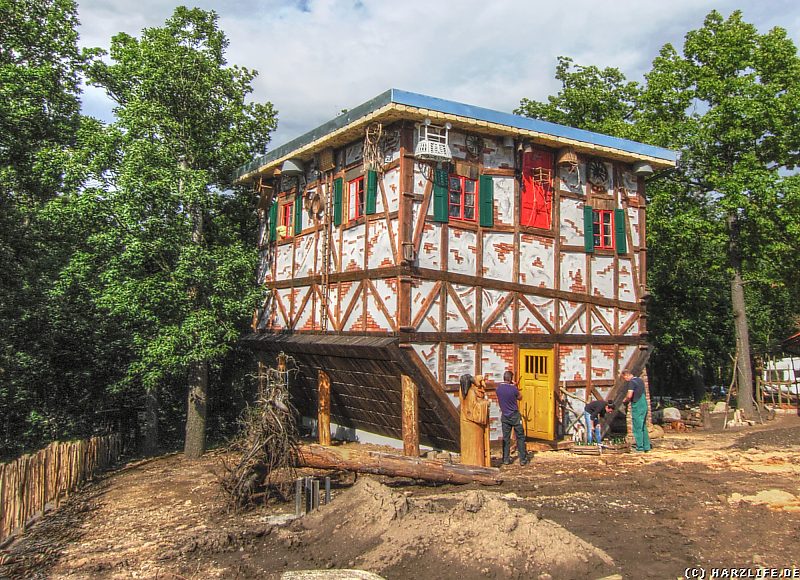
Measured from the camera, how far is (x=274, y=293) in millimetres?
17516

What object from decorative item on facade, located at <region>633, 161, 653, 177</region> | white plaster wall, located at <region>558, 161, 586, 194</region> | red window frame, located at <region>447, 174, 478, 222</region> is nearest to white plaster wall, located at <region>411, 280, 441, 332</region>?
red window frame, located at <region>447, 174, 478, 222</region>

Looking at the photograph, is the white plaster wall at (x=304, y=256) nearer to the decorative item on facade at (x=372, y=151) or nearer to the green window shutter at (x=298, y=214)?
the green window shutter at (x=298, y=214)

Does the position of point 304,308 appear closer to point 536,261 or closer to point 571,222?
point 536,261

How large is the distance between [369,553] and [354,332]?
6.80m

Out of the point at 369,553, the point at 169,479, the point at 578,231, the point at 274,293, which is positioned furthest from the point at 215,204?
the point at 369,553

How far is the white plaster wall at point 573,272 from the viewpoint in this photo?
1506 centimetres

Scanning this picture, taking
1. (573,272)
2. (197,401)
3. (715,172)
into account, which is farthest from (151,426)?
(715,172)

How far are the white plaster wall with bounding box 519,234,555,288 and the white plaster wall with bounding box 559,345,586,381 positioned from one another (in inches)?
65.8

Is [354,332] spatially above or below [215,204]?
below

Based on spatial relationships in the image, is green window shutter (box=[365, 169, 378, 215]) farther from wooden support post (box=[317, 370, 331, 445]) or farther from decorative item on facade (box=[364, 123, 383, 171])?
wooden support post (box=[317, 370, 331, 445])

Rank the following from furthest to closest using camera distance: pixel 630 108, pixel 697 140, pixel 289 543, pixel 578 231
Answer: pixel 630 108 → pixel 697 140 → pixel 578 231 → pixel 289 543

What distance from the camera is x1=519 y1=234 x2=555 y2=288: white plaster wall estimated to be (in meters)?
14.4

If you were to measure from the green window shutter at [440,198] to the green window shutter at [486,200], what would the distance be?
3.15 ft

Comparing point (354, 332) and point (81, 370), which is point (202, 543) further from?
point (81, 370)
